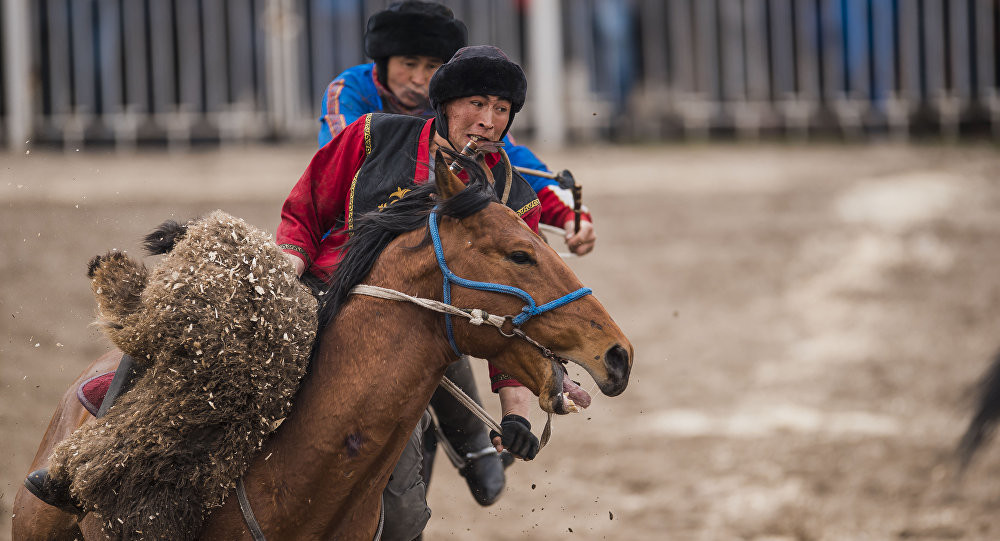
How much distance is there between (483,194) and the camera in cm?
238

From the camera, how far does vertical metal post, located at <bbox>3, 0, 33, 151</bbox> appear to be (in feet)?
32.2

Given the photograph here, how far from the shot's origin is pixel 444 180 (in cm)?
238

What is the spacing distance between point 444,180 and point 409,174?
39cm

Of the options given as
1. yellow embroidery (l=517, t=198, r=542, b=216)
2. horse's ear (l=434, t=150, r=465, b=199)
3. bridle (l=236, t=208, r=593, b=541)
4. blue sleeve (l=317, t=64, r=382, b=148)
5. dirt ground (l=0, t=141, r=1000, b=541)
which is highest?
blue sleeve (l=317, t=64, r=382, b=148)

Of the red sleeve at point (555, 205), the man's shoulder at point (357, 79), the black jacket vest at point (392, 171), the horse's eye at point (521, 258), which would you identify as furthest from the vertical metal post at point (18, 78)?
the horse's eye at point (521, 258)

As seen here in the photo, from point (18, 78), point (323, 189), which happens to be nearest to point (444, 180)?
point (323, 189)

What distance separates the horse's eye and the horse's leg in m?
1.27

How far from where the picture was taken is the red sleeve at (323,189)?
2.80 meters

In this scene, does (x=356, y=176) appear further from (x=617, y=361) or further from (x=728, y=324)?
(x=728, y=324)

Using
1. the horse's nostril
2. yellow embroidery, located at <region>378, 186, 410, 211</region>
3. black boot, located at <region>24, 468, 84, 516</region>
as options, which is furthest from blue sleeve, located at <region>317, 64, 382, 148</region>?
the horse's nostril

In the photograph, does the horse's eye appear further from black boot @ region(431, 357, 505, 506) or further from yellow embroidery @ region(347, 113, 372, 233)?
black boot @ region(431, 357, 505, 506)

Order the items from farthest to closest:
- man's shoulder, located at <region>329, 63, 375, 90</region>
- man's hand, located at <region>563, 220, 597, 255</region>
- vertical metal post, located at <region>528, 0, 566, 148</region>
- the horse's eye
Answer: vertical metal post, located at <region>528, 0, 566, 148</region> → man's shoulder, located at <region>329, 63, 375, 90</region> → man's hand, located at <region>563, 220, 597, 255</region> → the horse's eye

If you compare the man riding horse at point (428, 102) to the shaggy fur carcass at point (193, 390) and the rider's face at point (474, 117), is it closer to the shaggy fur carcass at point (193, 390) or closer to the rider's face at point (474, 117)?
the rider's face at point (474, 117)

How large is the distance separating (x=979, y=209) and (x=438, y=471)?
20.9 feet
